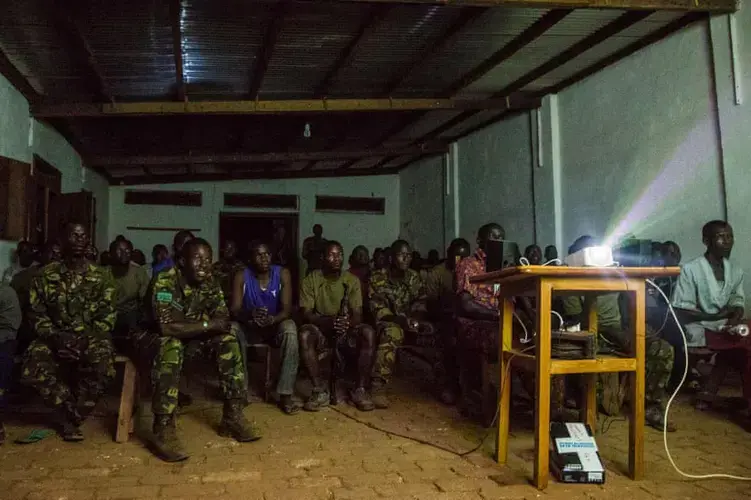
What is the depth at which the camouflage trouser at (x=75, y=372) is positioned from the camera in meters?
3.82

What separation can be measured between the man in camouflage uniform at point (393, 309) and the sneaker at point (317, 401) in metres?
0.39

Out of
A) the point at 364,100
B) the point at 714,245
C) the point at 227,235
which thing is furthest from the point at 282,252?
the point at 714,245

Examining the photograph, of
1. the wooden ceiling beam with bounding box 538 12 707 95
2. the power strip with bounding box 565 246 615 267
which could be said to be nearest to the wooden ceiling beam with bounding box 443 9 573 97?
the wooden ceiling beam with bounding box 538 12 707 95

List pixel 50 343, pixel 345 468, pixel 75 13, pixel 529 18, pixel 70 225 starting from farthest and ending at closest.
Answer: pixel 529 18 → pixel 75 13 → pixel 70 225 → pixel 50 343 → pixel 345 468

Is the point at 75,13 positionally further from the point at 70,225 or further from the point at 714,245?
the point at 714,245

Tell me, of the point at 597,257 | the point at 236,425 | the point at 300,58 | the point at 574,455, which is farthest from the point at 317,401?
the point at 300,58

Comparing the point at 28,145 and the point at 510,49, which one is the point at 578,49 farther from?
the point at 28,145

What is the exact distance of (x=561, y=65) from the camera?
6930 millimetres

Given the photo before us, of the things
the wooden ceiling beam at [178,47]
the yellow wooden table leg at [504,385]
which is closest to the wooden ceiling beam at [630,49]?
the yellow wooden table leg at [504,385]

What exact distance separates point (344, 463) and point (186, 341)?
5.12ft

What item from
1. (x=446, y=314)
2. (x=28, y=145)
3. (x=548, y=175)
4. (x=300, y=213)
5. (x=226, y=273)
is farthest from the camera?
(x=300, y=213)

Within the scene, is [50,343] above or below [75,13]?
below

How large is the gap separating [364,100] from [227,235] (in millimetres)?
8005

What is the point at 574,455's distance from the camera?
2.99m
